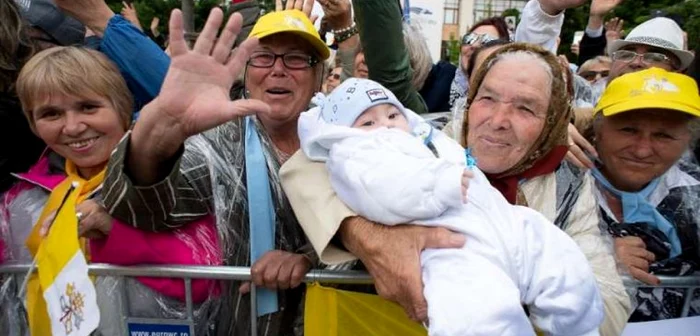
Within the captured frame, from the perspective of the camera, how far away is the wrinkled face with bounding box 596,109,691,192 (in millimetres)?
2451

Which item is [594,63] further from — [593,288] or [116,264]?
[116,264]

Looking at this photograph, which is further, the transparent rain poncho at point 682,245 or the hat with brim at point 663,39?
the hat with brim at point 663,39

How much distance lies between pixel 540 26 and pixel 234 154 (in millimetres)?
2145

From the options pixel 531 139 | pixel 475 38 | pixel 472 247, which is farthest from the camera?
pixel 475 38

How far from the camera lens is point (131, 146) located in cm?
185

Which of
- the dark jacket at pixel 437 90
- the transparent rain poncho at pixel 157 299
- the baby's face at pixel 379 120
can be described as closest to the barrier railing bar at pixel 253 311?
the transparent rain poncho at pixel 157 299

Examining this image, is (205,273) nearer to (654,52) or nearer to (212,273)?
(212,273)

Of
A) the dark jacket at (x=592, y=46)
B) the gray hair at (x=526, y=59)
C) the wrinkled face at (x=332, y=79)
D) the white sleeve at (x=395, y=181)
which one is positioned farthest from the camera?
the dark jacket at (x=592, y=46)

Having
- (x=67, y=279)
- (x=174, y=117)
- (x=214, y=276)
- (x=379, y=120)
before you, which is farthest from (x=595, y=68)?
(x=67, y=279)

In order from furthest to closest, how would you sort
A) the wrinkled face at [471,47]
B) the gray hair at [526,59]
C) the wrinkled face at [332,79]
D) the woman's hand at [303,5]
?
1. the wrinkled face at [332,79]
2. the wrinkled face at [471,47]
3. the woman's hand at [303,5]
4. the gray hair at [526,59]

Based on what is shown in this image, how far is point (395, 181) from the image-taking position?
1695mm

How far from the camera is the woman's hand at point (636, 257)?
6.94 feet

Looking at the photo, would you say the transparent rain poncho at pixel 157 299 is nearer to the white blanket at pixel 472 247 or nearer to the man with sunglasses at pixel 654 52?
the white blanket at pixel 472 247

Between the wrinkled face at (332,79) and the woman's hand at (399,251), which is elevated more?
the woman's hand at (399,251)
